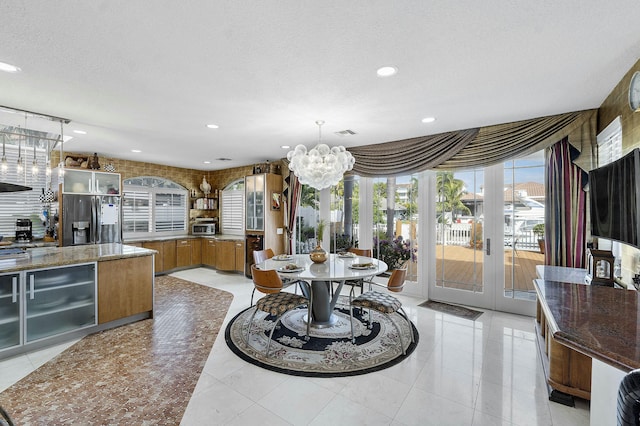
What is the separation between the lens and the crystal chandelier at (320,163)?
3410 millimetres

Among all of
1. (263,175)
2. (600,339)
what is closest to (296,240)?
(263,175)

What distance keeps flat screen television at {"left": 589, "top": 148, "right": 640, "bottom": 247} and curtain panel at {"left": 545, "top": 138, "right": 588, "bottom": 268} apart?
103cm

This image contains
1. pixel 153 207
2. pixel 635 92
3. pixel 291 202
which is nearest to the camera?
pixel 635 92

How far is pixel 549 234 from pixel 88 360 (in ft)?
16.9

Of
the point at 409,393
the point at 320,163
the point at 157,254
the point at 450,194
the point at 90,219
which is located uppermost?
the point at 320,163

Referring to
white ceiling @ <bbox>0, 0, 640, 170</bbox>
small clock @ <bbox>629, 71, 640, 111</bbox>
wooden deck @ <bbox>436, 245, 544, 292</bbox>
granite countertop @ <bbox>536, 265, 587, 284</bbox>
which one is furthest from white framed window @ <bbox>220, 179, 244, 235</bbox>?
small clock @ <bbox>629, 71, 640, 111</bbox>

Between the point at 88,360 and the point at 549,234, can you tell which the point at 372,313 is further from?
the point at 88,360

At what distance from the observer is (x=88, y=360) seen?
2688 mm

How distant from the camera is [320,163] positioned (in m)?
3.40

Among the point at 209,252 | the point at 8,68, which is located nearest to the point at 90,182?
the point at 209,252

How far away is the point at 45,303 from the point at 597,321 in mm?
4524

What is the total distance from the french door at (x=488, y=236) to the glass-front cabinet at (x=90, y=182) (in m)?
5.86

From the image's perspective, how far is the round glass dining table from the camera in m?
2.92

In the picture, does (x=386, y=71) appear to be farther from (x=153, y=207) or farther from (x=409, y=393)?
(x=153, y=207)
